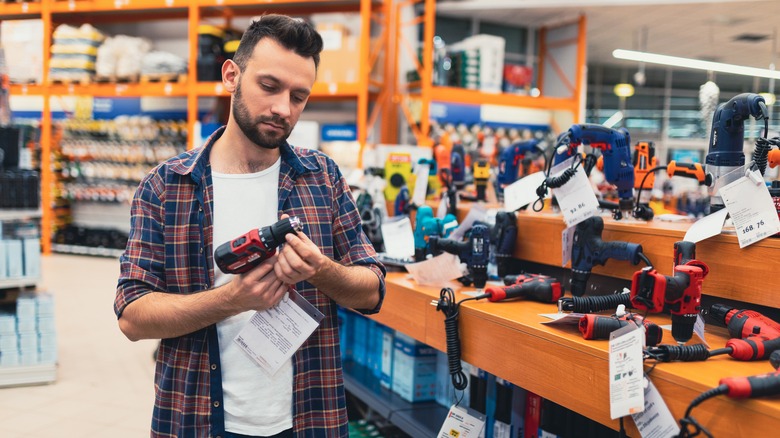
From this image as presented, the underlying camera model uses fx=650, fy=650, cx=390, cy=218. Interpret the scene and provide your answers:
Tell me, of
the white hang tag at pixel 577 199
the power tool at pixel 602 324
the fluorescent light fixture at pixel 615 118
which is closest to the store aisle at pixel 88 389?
the white hang tag at pixel 577 199

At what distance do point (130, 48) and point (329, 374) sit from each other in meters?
7.59

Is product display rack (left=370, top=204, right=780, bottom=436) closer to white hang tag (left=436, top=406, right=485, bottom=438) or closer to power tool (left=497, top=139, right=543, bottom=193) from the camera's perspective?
white hang tag (left=436, top=406, right=485, bottom=438)

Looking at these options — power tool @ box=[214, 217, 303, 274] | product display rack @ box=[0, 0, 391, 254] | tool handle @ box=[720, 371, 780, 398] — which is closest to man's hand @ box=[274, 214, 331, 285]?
power tool @ box=[214, 217, 303, 274]

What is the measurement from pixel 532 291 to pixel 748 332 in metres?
0.70

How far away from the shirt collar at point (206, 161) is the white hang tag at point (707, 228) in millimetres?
1039

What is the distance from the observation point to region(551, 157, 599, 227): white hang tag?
6.64 ft

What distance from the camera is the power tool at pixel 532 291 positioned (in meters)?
2.13

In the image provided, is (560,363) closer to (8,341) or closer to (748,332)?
(748,332)

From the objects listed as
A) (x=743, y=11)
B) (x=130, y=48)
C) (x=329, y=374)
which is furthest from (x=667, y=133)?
(x=329, y=374)

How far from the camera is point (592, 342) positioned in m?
1.60

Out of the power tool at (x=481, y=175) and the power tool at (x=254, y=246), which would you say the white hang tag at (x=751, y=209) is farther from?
the power tool at (x=481, y=175)

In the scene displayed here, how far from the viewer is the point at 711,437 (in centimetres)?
121

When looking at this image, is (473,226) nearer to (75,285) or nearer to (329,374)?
(329,374)

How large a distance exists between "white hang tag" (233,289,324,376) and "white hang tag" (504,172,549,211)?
3.91ft
